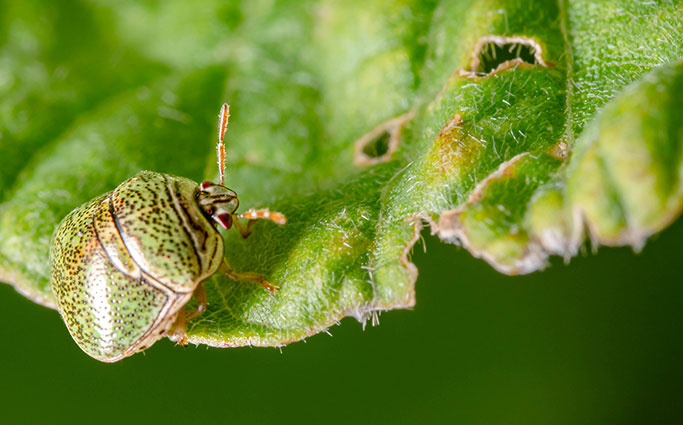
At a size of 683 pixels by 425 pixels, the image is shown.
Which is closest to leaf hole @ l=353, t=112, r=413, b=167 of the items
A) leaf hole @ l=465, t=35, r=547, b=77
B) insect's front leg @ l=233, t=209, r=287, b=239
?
leaf hole @ l=465, t=35, r=547, b=77

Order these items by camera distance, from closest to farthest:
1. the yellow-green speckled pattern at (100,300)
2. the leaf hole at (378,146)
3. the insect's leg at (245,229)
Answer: the yellow-green speckled pattern at (100,300), the insect's leg at (245,229), the leaf hole at (378,146)

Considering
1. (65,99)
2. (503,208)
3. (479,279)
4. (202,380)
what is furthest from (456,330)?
(65,99)

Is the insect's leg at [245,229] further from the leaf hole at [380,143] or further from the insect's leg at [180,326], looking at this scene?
the leaf hole at [380,143]

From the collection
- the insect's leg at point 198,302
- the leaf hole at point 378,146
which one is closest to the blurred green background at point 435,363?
the leaf hole at point 378,146

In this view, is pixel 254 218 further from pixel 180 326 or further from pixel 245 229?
pixel 180 326

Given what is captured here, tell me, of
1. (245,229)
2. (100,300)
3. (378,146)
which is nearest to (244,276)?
(245,229)

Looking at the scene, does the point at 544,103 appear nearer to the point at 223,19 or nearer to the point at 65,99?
the point at 223,19

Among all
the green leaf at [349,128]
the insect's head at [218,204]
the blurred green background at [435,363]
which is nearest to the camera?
the green leaf at [349,128]

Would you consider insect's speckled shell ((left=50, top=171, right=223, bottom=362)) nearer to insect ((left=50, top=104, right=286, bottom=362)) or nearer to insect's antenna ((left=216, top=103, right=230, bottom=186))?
insect ((left=50, top=104, right=286, bottom=362))
